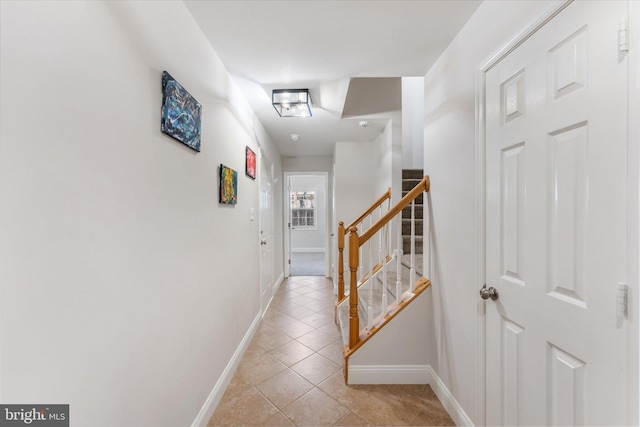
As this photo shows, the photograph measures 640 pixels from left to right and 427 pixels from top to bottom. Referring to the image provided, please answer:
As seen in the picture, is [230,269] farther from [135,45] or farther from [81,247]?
[135,45]

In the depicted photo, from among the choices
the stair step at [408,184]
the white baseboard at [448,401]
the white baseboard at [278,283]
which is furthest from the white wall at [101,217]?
the stair step at [408,184]

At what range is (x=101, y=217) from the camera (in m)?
0.82

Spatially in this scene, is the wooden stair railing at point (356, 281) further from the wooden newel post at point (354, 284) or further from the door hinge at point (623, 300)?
the door hinge at point (623, 300)

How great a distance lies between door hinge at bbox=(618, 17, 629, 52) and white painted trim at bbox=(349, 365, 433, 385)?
6.55 feet

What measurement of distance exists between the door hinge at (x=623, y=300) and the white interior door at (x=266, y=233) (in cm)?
286

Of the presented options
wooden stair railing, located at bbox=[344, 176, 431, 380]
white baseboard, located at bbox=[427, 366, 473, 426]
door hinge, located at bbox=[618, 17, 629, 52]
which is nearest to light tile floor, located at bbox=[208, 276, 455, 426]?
white baseboard, located at bbox=[427, 366, 473, 426]

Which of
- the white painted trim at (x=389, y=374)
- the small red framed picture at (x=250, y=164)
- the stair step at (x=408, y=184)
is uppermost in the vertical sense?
the small red framed picture at (x=250, y=164)

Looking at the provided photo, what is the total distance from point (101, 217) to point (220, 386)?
148cm

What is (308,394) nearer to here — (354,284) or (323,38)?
(354,284)

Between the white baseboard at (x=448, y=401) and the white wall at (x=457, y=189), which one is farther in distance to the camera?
the white baseboard at (x=448, y=401)

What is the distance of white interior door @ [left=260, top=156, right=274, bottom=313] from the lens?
323 centimetres

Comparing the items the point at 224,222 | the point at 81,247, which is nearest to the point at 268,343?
the point at 224,222

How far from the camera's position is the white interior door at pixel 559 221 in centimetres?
77

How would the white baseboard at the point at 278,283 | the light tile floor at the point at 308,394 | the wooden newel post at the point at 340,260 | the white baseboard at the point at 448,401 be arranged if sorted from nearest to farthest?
1. the white baseboard at the point at 448,401
2. the light tile floor at the point at 308,394
3. the wooden newel post at the point at 340,260
4. the white baseboard at the point at 278,283
